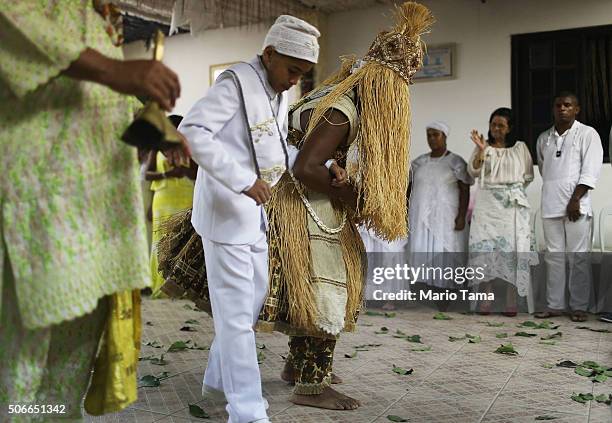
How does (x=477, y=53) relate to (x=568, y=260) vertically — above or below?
above

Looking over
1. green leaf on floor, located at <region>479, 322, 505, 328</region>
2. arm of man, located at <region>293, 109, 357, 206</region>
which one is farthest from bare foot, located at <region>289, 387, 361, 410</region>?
green leaf on floor, located at <region>479, 322, 505, 328</region>

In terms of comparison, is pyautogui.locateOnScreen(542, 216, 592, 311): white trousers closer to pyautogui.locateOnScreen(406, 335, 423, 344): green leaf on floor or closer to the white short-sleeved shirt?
the white short-sleeved shirt

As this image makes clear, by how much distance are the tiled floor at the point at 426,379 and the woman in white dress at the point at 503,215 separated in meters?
0.76

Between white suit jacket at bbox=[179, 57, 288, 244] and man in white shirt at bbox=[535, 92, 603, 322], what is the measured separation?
13.6 ft

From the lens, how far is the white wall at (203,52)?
9.18 metres

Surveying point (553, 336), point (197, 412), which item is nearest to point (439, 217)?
point (553, 336)

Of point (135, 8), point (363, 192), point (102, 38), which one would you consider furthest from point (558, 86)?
point (102, 38)

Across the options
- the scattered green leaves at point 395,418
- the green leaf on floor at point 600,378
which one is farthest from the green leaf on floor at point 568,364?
the scattered green leaves at point 395,418

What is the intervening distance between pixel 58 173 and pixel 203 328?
374 cm

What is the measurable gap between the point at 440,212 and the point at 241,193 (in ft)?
14.3

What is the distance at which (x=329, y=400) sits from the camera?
10.3ft

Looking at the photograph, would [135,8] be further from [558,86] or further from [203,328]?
[558,86]

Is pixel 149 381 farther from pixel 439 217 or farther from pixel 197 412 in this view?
pixel 439 217

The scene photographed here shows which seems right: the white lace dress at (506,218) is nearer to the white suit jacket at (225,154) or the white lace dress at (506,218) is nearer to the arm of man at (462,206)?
the arm of man at (462,206)
